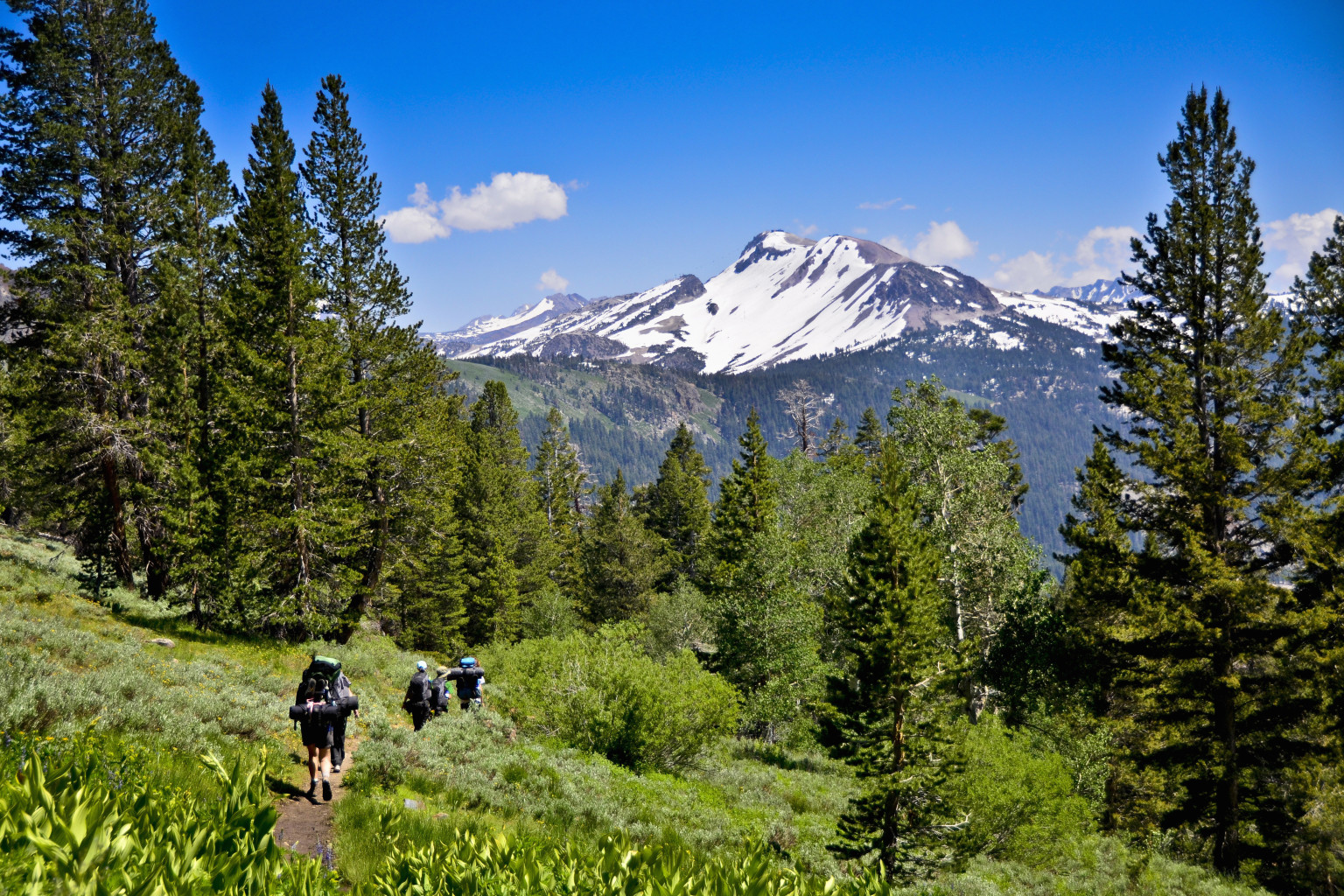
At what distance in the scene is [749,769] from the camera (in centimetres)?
2125

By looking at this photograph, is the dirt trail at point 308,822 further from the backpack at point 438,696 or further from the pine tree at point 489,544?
the pine tree at point 489,544

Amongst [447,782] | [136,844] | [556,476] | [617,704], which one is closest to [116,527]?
[617,704]

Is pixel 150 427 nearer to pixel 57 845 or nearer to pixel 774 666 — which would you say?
pixel 57 845

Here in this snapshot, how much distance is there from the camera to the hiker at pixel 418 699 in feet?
43.4

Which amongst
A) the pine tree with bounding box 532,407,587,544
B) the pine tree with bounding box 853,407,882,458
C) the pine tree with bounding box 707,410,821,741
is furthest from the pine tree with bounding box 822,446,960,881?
the pine tree with bounding box 853,407,882,458

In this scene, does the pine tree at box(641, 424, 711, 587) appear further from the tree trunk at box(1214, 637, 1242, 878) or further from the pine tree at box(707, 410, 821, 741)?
the tree trunk at box(1214, 637, 1242, 878)

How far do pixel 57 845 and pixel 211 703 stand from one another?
32.3ft

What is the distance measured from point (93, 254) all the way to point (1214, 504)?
2982 cm

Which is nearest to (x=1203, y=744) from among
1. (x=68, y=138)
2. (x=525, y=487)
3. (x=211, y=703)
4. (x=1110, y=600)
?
(x=1110, y=600)

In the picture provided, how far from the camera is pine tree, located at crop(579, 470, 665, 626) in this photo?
174 ft

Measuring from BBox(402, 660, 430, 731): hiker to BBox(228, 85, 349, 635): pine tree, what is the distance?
7.27 meters

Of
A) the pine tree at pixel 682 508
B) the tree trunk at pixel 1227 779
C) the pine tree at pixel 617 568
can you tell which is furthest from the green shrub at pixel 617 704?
the pine tree at pixel 682 508

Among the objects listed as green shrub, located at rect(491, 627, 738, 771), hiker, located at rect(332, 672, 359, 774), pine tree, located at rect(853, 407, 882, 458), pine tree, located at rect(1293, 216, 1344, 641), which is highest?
pine tree, located at rect(853, 407, 882, 458)

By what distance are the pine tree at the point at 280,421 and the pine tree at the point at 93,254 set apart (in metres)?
2.08
